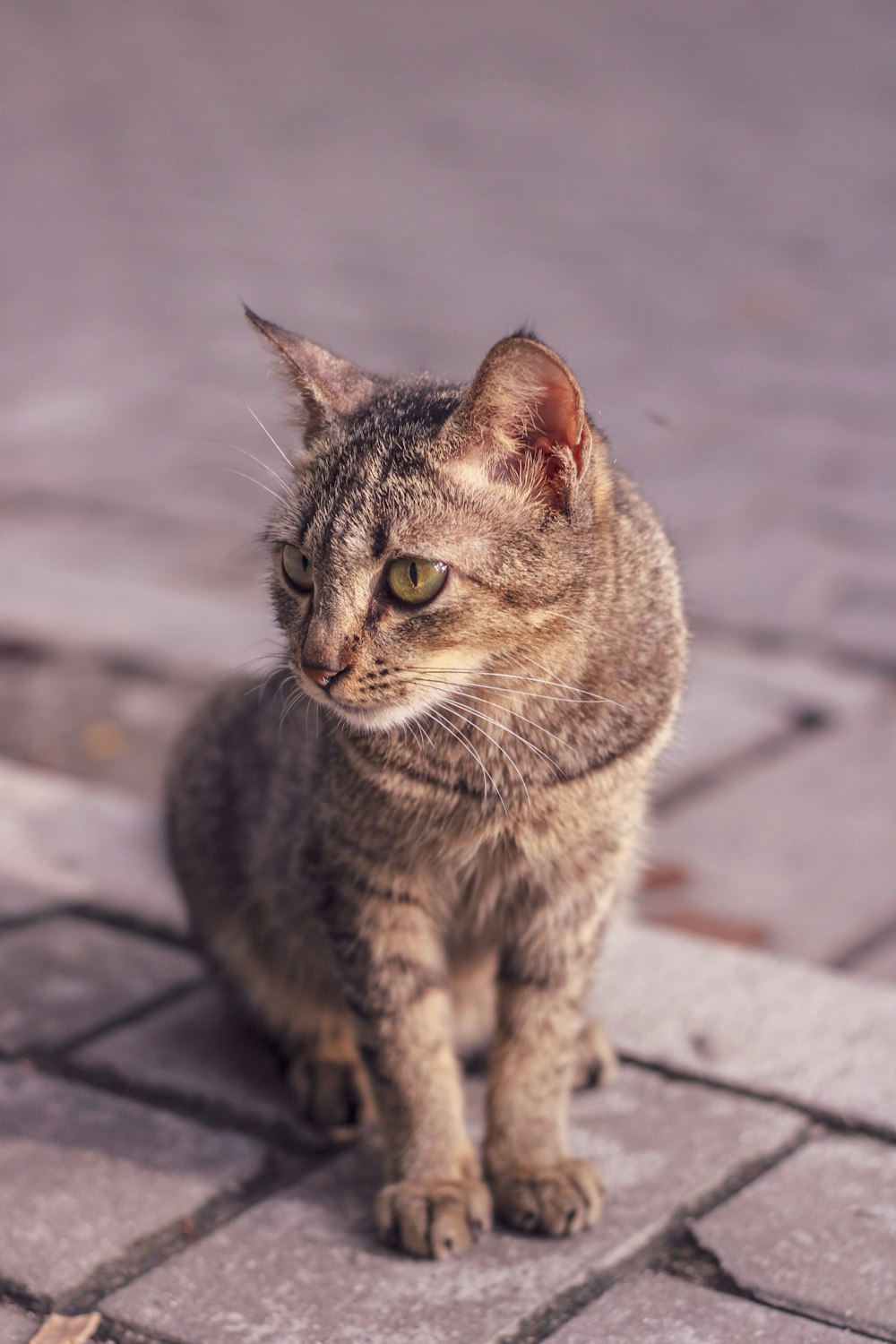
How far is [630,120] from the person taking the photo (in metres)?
9.55

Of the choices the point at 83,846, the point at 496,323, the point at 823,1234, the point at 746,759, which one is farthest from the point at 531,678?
the point at 496,323

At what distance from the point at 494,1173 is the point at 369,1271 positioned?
0.81ft

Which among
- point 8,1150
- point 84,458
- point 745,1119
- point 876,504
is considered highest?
point 876,504

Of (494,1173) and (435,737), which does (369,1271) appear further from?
(435,737)

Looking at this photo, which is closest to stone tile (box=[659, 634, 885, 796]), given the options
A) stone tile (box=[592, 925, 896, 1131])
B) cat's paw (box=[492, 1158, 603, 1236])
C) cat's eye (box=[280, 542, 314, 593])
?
stone tile (box=[592, 925, 896, 1131])

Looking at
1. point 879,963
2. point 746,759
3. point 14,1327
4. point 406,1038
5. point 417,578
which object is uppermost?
point 417,578

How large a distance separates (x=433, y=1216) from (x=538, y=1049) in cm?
27

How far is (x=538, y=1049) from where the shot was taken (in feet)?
7.18

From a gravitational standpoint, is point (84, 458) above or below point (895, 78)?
below

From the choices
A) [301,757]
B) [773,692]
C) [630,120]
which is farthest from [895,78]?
[301,757]

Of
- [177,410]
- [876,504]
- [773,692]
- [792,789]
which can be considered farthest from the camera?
[177,410]

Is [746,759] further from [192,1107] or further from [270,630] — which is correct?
[192,1107]

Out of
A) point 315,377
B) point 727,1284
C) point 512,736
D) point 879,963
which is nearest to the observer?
point 727,1284

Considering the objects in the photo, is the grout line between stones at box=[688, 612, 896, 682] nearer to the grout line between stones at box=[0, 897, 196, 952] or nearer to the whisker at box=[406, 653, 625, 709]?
the grout line between stones at box=[0, 897, 196, 952]
